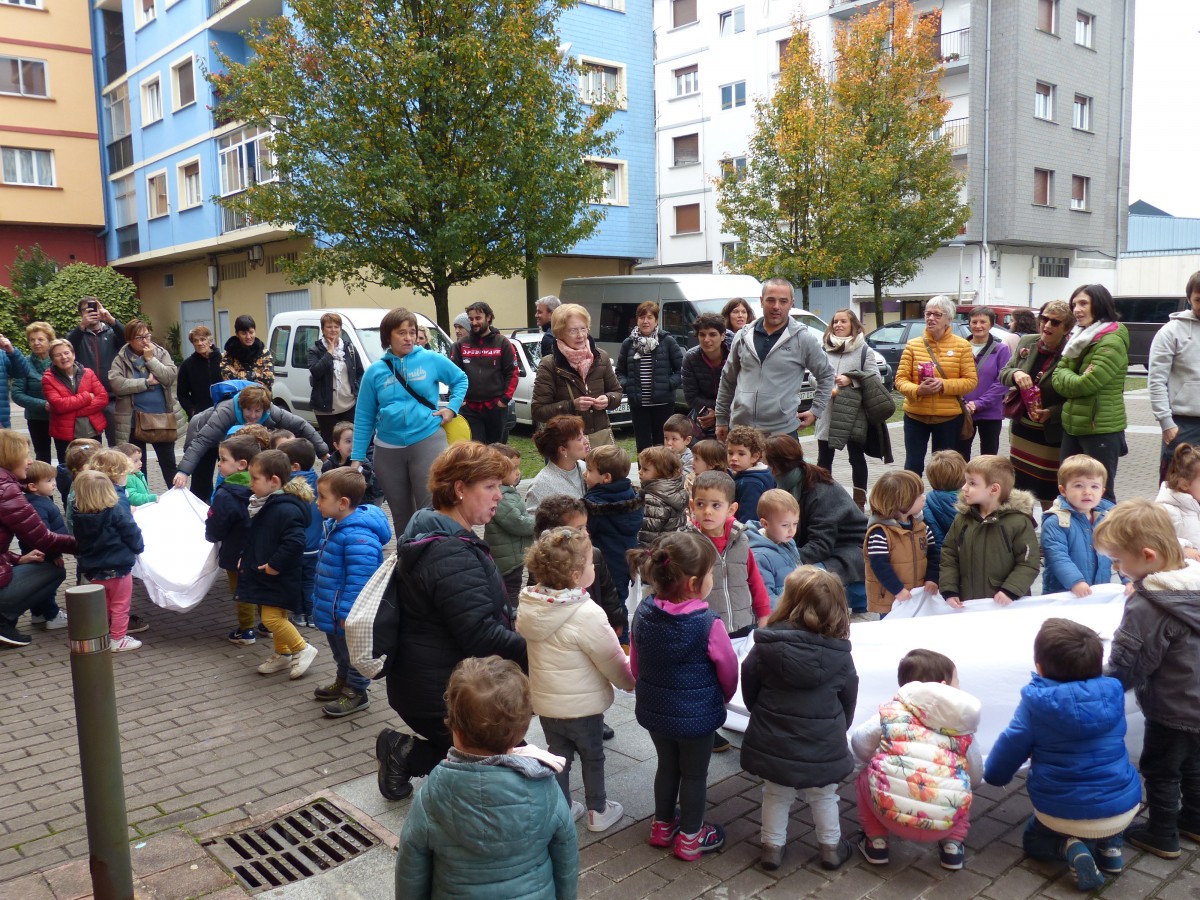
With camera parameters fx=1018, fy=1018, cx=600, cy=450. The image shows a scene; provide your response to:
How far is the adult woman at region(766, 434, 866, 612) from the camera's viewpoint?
562 centimetres

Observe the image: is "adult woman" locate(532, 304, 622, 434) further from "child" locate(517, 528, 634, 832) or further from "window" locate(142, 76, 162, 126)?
"window" locate(142, 76, 162, 126)

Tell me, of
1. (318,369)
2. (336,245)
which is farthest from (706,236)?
(318,369)

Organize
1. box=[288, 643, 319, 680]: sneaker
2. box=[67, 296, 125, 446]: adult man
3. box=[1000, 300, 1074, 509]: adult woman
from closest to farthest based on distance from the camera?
Result: 1. box=[288, 643, 319, 680]: sneaker
2. box=[1000, 300, 1074, 509]: adult woman
3. box=[67, 296, 125, 446]: adult man

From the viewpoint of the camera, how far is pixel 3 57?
32.2 meters

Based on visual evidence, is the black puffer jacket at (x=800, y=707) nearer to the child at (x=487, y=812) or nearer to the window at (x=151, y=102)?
the child at (x=487, y=812)

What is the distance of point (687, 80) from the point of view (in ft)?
134

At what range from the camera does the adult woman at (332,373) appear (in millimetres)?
10688

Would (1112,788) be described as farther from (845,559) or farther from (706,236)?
(706,236)

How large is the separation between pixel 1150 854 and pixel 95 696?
3.69 m

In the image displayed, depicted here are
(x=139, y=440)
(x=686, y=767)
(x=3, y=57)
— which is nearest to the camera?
(x=686, y=767)

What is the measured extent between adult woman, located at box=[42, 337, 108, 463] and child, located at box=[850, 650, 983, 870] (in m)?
8.55

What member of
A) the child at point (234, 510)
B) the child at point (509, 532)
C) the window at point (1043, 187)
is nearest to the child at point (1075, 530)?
the child at point (509, 532)

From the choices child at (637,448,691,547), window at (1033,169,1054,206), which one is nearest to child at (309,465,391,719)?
child at (637,448,691,547)

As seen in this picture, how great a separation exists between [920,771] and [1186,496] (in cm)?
256
